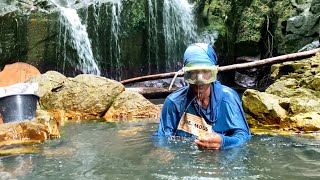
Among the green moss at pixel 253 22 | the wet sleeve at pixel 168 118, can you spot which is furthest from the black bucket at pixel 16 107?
the green moss at pixel 253 22

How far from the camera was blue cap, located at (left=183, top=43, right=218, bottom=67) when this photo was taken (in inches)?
129

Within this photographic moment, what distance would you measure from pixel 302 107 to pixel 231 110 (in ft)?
8.46

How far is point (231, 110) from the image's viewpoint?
11.1 ft

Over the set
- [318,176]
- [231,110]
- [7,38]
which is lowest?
[318,176]

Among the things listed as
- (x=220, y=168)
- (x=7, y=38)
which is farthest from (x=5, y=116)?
(x=7, y=38)

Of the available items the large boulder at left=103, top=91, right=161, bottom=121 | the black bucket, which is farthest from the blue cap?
the large boulder at left=103, top=91, right=161, bottom=121

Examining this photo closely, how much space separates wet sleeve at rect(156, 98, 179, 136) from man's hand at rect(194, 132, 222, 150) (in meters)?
0.43

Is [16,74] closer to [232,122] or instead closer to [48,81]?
[48,81]

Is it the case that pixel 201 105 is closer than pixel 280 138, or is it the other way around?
pixel 201 105

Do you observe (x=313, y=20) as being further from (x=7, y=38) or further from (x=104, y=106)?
(x=7, y=38)

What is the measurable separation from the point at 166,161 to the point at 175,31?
1139cm

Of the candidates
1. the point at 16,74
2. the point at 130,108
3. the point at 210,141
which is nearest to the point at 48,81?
the point at 130,108

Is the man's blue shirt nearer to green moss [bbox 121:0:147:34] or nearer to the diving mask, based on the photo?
the diving mask

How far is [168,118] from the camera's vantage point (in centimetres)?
358
